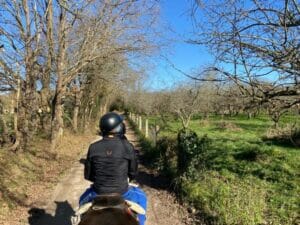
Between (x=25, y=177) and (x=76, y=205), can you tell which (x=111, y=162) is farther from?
(x=25, y=177)

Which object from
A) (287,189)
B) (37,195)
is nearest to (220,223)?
(287,189)

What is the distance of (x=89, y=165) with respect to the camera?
17.1ft

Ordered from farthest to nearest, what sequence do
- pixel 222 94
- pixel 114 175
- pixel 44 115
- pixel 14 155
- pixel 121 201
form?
pixel 44 115, pixel 14 155, pixel 222 94, pixel 114 175, pixel 121 201

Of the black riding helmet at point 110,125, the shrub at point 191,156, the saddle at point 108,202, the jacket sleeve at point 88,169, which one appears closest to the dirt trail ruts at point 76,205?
the shrub at point 191,156

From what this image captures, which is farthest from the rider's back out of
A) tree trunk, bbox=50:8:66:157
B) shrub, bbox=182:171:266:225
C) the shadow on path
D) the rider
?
tree trunk, bbox=50:8:66:157

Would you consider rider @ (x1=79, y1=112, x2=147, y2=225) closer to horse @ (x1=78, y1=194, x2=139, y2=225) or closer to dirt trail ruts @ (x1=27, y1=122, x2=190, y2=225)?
horse @ (x1=78, y1=194, x2=139, y2=225)

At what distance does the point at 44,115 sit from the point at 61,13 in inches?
393

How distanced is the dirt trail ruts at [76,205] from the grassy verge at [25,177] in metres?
0.31

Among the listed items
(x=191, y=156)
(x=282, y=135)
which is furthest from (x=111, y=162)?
(x=282, y=135)

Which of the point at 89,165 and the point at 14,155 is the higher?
the point at 89,165

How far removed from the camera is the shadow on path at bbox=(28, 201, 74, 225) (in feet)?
26.9

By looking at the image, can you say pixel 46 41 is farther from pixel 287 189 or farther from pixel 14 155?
pixel 287 189

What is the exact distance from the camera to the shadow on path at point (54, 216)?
819 cm

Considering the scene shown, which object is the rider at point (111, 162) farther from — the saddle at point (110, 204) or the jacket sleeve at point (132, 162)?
the saddle at point (110, 204)
